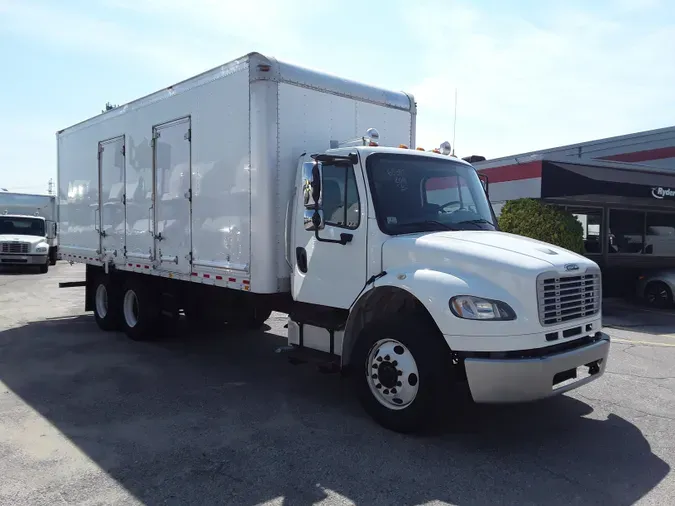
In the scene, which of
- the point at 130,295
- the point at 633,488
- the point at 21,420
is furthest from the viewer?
the point at 130,295

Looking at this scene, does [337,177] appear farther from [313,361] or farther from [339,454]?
[339,454]

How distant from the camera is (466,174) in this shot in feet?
19.8

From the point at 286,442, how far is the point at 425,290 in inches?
69.3

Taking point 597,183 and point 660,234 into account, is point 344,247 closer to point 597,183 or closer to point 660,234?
point 597,183

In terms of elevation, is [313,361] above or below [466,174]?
below

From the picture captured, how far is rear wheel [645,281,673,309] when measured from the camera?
1372 centimetres

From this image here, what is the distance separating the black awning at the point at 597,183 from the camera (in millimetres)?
13406

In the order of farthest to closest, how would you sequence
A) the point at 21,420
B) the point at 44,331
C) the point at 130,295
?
1. the point at 44,331
2. the point at 130,295
3. the point at 21,420

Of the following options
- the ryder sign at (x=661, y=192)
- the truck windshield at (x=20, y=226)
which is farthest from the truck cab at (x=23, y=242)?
the ryder sign at (x=661, y=192)

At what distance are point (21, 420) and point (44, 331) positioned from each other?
16.4 feet

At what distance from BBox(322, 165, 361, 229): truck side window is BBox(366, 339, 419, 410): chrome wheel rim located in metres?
1.22

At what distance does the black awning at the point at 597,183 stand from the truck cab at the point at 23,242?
19104 millimetres

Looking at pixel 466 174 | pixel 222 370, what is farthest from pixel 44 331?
pixel 466 174

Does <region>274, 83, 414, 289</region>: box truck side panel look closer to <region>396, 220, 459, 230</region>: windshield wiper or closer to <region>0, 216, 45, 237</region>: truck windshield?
<region>396, 220, 459, 230</region>: windshield wiper
